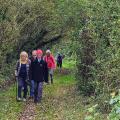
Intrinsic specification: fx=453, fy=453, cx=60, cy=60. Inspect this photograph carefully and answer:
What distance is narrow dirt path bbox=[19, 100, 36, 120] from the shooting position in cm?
1343

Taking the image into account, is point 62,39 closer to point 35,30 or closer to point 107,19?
point 35,30

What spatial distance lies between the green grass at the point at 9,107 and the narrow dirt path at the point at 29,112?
165mm

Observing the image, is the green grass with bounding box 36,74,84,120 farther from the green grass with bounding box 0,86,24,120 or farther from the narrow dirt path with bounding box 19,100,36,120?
the green grass with bounding box 0,86,24,120

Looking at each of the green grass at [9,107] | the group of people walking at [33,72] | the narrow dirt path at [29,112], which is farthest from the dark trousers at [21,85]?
the narrow dirt path at [29,112]

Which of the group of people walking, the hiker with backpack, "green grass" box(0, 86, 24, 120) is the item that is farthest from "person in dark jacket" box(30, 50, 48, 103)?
"green grass" box(0, 86, 24, 120)

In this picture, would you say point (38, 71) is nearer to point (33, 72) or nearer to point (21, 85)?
point (33, 72)

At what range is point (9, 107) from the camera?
49.4 ft

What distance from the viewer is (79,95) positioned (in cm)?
1736

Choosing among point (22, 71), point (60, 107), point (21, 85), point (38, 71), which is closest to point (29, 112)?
point (60, 107)

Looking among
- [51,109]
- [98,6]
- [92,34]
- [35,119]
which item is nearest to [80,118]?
[35,119]

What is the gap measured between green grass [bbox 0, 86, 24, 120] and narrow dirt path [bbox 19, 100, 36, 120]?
165mm

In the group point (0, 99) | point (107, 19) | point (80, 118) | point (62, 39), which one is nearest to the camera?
point (80, 118)

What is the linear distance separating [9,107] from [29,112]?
1.16 meters

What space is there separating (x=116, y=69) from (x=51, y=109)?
3759mm
